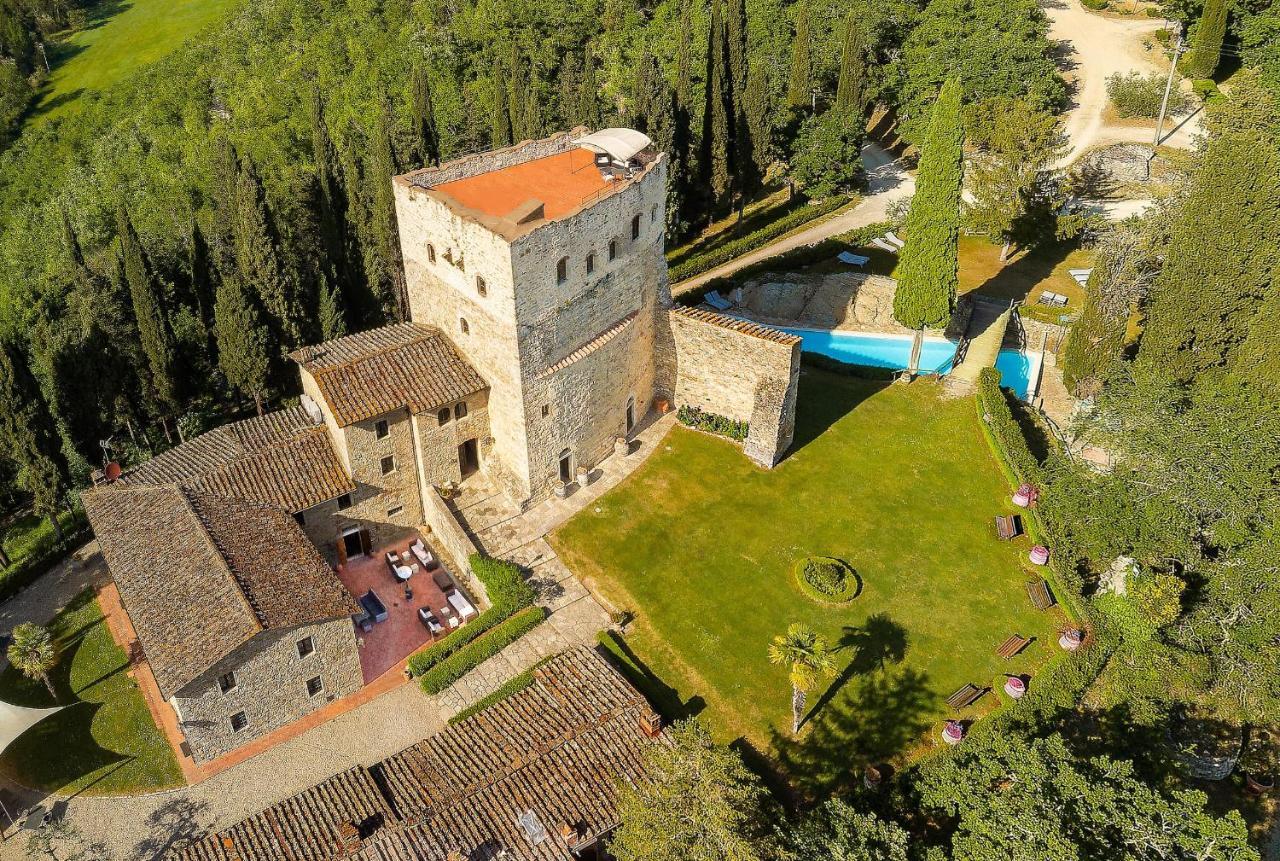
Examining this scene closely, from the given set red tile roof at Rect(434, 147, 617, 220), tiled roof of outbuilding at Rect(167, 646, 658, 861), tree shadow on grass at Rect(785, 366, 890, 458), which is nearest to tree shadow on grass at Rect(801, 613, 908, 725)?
tiled roof of outbuilding at Rect(167, 646, 658, 861)

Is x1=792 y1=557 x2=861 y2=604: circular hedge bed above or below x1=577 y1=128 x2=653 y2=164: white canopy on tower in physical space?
below

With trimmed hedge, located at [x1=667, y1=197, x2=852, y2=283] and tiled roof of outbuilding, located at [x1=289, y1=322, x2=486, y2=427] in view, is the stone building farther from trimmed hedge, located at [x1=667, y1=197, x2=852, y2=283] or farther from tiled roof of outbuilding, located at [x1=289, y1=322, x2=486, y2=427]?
trimmed hedge, located at [x1=667, y1=197, x2=852, y2=283]

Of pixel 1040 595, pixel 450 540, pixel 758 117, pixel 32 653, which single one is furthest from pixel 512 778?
pixel 758 117

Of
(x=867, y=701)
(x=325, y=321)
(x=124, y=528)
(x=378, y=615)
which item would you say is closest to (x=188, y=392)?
(x=325, y=321)

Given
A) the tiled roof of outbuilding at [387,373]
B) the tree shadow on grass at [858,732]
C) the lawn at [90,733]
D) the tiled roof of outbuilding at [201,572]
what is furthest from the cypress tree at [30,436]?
the tree shadow on grass at [858,732]

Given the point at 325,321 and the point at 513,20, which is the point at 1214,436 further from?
the point at 513,20

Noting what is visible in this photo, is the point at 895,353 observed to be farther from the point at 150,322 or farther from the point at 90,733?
the point at 90,733
